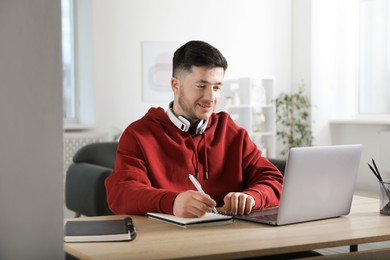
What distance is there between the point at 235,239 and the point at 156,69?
212 inches

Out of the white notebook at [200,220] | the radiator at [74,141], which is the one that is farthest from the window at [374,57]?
the white notebook at [200,220]

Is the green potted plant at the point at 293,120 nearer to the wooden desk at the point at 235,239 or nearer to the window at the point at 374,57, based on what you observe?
the window at the point at 374,57

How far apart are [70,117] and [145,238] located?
526cm

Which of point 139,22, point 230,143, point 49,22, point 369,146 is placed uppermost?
point 139,22

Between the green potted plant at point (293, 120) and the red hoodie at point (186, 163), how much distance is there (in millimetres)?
4911

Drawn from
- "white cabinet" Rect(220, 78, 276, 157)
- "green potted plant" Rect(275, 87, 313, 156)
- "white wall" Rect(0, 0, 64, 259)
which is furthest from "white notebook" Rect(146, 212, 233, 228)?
"green potted plant" Rect(275, 87, 313, 156)

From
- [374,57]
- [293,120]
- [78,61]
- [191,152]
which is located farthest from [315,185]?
[374,57]

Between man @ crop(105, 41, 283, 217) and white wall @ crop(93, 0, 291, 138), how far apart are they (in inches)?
169

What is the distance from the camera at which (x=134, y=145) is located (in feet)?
7.18

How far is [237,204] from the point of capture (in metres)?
1.89

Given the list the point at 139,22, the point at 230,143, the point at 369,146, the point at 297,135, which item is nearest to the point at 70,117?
the point at 139,22

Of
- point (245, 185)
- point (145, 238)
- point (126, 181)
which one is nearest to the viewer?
point (145, 238)

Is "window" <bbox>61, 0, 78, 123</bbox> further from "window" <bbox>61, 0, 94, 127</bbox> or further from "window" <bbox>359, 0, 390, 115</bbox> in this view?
"window" <bbox>359, 0, 390, 115</bbox>

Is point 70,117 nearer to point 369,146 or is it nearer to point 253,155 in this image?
point 369,146
